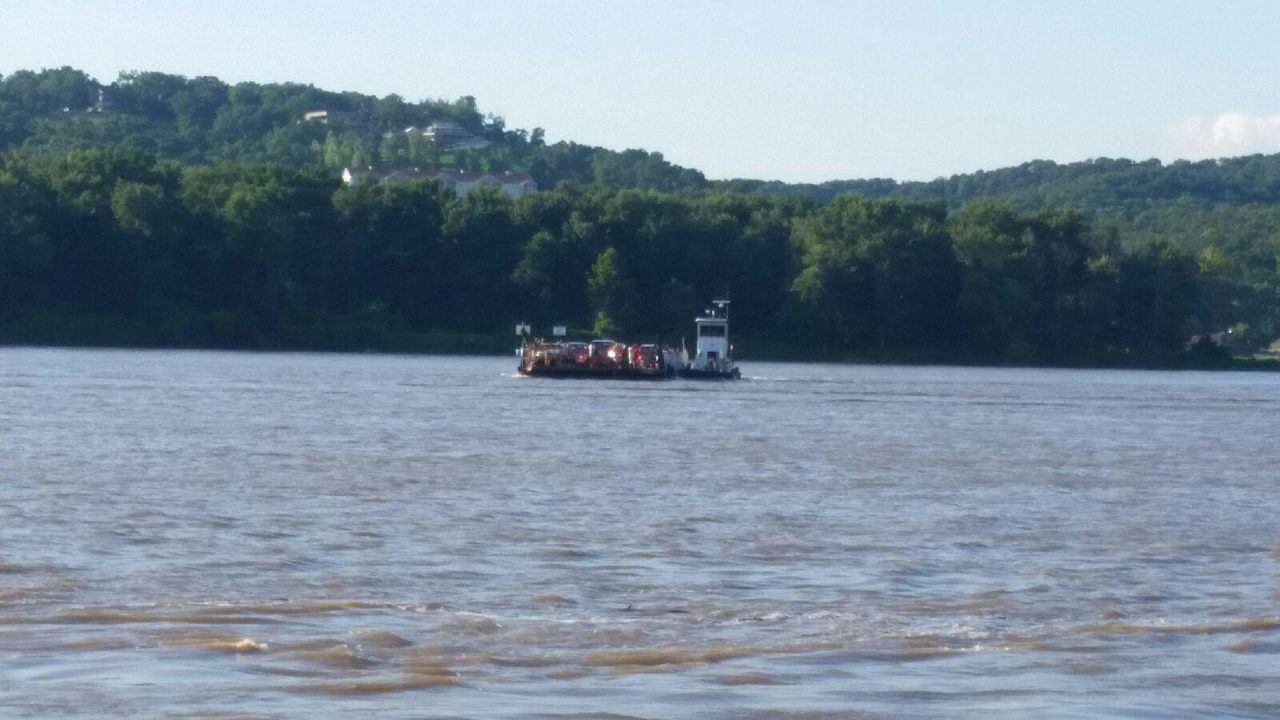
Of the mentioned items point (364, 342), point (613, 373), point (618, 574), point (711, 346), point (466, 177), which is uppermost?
point (466, 177)

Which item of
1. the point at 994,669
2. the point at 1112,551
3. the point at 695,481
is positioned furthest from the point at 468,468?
the point at 994,669

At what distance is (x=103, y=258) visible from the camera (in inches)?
3967

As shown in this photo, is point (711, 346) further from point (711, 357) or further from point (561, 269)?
point (561, 269)

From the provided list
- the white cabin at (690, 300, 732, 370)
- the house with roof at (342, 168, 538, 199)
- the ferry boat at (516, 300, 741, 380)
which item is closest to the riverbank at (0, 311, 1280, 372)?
the ferry boat at (516, 300, 741, 380)

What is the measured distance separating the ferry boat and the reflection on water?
37.0 meters

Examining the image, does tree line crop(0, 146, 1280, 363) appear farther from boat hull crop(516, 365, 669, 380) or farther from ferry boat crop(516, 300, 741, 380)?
boat hull crop(516, 365, 669, 380)

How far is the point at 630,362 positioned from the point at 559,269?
30965 mm

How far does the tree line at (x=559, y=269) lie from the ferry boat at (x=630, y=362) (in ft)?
78.9

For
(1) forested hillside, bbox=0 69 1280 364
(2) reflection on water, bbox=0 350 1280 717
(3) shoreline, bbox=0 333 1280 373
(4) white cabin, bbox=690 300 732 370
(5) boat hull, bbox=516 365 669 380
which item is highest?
(1) forested hillside, bbox=0 69 1280 364

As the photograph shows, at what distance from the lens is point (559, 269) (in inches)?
4333

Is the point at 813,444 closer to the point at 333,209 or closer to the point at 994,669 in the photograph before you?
the point at 994,669

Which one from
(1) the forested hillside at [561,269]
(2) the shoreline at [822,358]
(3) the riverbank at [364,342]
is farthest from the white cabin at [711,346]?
(3) the riverbank at [364,342]

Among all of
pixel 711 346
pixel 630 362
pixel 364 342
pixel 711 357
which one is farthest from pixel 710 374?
pixel 364 342

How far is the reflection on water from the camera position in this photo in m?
12.9
